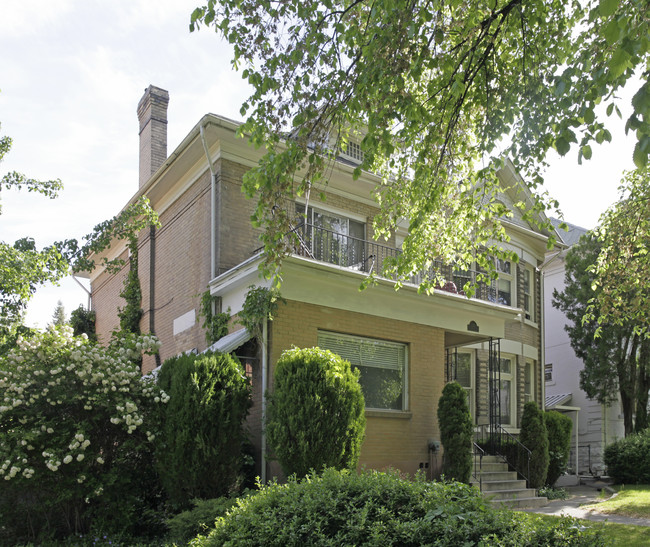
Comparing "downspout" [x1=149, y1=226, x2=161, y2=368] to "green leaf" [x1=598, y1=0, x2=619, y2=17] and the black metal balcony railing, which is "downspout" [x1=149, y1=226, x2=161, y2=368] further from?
"green leaf" [x1=598, y1=0, x2=619, y2=17]

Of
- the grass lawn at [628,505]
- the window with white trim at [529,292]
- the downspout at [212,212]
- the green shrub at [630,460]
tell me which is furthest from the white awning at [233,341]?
the window with white trim at [529,292]

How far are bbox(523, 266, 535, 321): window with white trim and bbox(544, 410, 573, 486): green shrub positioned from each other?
405 cm

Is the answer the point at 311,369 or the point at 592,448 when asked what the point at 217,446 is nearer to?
the point at 311,369

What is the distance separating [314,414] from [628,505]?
267 inches

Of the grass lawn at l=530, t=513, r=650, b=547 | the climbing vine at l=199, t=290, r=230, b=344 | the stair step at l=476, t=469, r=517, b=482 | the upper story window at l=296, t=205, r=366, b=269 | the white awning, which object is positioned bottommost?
the stair step at l=476, t=469, r=517, b=482

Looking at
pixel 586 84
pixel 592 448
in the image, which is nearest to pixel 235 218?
pixel 586 84

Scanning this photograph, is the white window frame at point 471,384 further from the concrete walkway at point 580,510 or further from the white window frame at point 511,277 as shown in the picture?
the concrete walkway at point 580,510

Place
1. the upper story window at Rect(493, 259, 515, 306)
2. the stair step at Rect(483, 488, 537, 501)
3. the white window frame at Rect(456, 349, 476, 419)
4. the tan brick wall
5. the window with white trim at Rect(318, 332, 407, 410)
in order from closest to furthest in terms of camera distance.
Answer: the tan brick wall, the window with white trim at Rect(318, 332, 407, 410), the stair step at Rect(483, 488, 537, 501), the white window frame at Rect(456, 349, 476, 419), the upper story window at Rect(493, 259, 515, 306)

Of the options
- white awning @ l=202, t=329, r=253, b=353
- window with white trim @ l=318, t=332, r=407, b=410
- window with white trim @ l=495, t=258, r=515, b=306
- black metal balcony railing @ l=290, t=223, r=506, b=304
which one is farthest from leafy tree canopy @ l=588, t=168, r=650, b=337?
window with white trim @ l=495, t=258, r=515, b=306

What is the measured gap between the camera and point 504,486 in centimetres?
1341

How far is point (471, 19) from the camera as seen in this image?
7.89 metres

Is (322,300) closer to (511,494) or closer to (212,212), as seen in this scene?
(212,212)

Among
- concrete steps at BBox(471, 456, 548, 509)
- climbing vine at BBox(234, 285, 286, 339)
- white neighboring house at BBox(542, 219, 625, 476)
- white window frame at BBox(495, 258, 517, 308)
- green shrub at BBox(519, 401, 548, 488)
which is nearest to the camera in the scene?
climbing vine at BBox(234, 285, 286, 339)

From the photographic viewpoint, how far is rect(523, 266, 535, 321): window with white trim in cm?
2019
